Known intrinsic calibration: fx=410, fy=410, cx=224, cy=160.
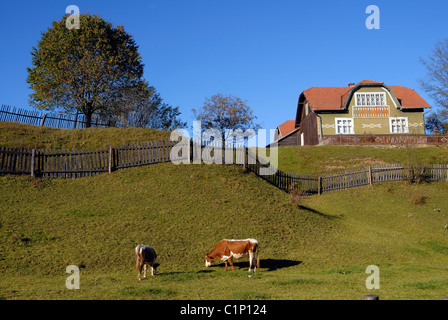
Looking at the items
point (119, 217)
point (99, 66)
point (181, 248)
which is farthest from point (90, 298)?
point (99, 66)

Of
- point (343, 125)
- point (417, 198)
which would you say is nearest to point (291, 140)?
point (343, 125)

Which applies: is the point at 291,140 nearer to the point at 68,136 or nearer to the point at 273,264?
the point at 68,136

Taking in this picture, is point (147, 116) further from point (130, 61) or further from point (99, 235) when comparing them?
point (99, 235)

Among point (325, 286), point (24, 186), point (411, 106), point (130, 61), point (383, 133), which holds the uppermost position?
point (130, 61)

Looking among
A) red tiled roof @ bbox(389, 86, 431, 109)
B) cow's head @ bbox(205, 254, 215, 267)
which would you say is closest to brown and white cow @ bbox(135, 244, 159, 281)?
cow's head @ bbox(205, 254, 215, 267)

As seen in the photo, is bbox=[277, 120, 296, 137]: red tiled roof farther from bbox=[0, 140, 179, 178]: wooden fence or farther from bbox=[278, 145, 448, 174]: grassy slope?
bbox=[0, 140, 179, 178]: wooden fence

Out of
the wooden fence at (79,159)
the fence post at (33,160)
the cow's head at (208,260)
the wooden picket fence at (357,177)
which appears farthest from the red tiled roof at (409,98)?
the fence post at (33,160)

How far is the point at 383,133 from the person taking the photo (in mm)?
50688

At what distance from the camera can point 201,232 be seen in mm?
19859

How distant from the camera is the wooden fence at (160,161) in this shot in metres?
25.8

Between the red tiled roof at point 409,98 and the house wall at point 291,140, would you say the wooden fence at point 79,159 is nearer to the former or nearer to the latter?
the red tiled roof at point 409,98

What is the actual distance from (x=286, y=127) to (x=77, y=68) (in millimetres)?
42794

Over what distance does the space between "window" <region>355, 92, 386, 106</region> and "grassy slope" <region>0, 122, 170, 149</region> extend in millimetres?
28784
